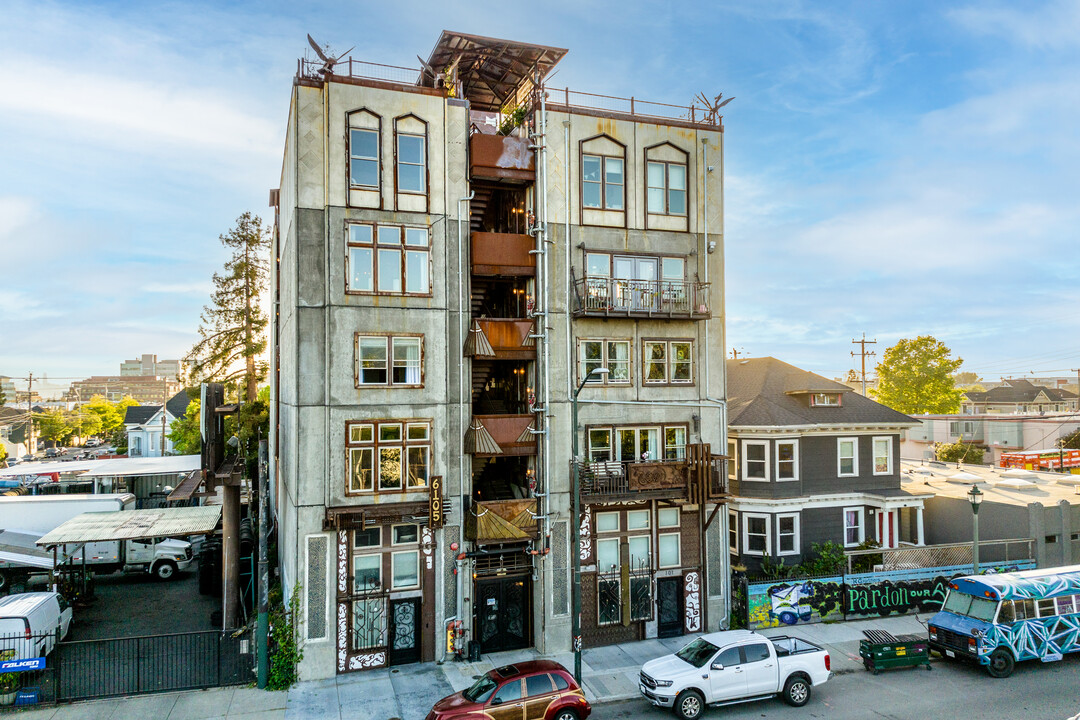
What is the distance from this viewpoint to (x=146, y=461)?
4541 cm

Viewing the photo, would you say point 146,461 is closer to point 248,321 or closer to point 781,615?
point 248,321

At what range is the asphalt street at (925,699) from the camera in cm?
1619

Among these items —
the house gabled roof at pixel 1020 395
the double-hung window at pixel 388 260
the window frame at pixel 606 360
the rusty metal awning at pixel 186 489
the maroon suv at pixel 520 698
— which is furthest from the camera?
the house gabled roof at pixel 1020 395

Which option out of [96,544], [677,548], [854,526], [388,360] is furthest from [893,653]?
[96,544]

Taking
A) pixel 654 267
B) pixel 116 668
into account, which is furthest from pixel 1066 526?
pixel 116 668

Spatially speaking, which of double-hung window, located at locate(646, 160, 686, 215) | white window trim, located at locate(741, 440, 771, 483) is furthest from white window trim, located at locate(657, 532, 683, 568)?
double-hung window, located at locate(646, 160, 686, 215)

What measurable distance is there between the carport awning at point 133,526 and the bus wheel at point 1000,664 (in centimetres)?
2589

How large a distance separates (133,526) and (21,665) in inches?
334

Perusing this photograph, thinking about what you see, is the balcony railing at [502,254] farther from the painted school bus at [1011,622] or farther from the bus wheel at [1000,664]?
the bus wheel at [1000,664]

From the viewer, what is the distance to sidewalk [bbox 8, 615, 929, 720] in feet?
52.6

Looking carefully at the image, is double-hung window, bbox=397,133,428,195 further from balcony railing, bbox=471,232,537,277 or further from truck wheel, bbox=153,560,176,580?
truck wheel, bbox=153,560,176,580

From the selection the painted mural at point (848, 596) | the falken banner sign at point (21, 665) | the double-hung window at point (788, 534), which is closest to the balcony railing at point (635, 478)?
the painted mural at point (848, 596)

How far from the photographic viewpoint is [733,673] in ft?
53.9

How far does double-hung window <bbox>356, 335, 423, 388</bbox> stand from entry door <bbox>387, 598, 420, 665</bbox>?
261 inches
